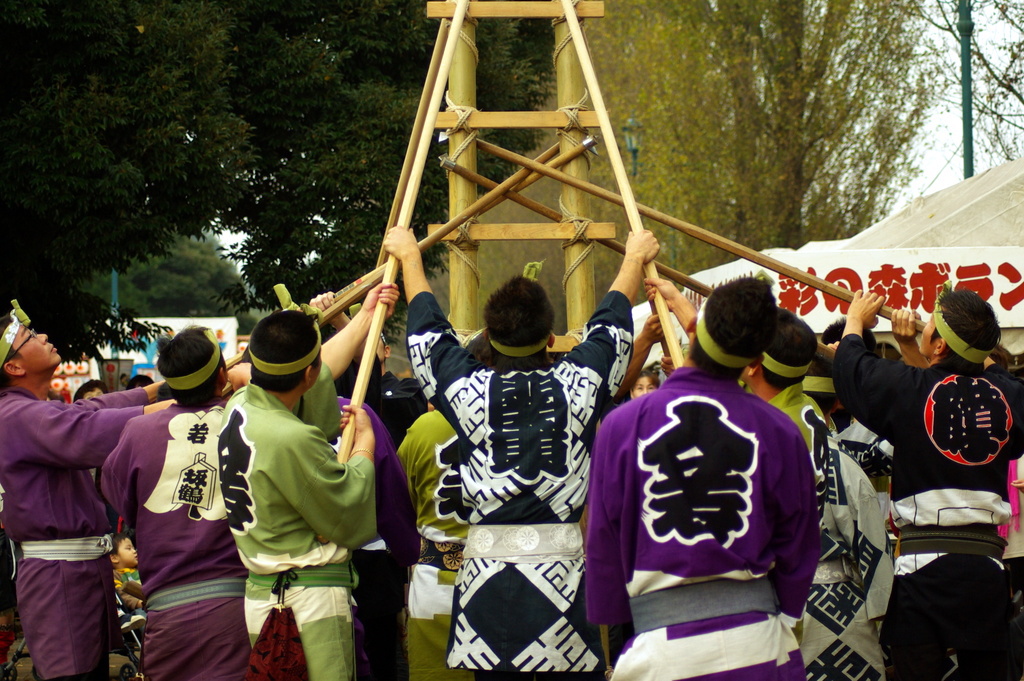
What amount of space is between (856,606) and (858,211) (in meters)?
12.9

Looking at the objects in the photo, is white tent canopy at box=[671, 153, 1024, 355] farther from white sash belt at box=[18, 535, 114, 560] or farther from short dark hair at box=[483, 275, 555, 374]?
white sash belt at box=[18, 535, 114, 560]

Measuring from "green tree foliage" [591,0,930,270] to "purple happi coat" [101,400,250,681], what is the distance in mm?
13036

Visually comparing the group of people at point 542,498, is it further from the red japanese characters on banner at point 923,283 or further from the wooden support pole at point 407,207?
the red japanese characters on banner at point 923,283

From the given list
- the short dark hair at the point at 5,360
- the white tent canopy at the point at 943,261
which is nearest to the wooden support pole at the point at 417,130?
the short dark hair at the point at 5,360

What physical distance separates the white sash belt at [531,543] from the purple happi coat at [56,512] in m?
1.30

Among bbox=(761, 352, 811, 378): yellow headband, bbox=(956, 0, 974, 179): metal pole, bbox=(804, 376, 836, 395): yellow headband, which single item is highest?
bbox=(956, 0, 974, 179): metal pole

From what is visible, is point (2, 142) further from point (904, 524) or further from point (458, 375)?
point (904, 524)

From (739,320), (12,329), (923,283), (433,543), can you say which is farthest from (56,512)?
(923,283)

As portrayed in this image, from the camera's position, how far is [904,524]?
11.9 feet

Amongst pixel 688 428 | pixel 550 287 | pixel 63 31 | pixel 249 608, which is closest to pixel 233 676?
pixel 249 608

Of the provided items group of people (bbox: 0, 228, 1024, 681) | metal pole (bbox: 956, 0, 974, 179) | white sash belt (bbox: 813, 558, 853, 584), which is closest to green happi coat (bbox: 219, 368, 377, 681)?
group of people (bbox: 0, 228, 1024, 681)

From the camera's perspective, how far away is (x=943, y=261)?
24.0ft

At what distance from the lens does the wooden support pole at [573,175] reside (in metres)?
4.35

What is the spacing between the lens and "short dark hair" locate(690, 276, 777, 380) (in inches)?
98.6
